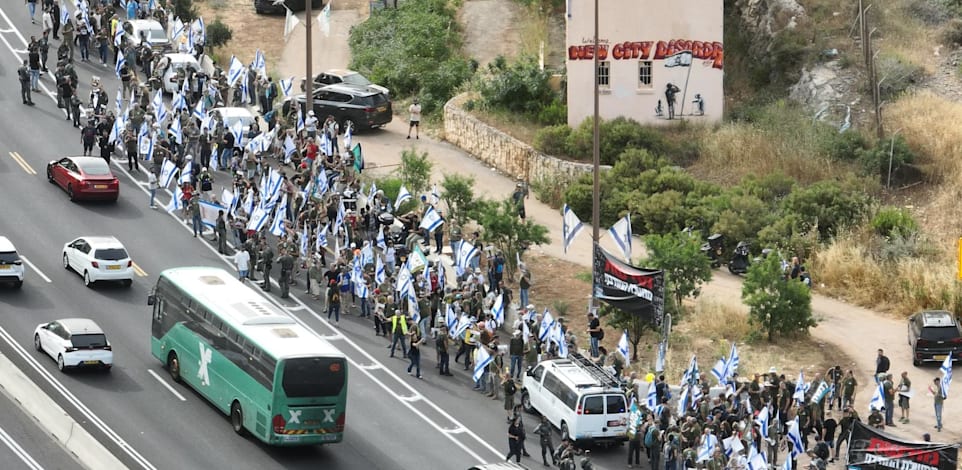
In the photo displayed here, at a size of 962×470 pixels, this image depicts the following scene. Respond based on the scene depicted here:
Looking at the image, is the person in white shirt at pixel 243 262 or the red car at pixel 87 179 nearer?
the person in white shirt at pixel 243 262

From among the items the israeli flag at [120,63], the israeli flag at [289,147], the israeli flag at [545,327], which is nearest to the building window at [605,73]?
the israeli flag at [289,147]

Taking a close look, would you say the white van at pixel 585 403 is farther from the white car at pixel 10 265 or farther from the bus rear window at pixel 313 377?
the white car at pixel 10 265

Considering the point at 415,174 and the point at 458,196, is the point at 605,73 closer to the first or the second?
the point at 415,174

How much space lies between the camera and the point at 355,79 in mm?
64188

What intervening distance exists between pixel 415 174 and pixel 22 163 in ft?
42.9

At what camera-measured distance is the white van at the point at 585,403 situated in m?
37.8

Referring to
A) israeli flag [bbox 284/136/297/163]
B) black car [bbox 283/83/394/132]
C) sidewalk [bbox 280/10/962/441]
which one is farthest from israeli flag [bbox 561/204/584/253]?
black car [bbox 283/83/394/132]

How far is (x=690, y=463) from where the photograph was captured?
3578 cm

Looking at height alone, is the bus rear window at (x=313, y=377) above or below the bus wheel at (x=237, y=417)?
above

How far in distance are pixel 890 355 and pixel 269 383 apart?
1835cm

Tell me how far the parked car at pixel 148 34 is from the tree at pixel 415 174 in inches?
579

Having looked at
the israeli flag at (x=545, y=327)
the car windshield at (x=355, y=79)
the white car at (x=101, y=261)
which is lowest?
the israeli flag at (x=545, y=327)

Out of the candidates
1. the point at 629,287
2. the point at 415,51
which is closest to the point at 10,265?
the point at 629,287

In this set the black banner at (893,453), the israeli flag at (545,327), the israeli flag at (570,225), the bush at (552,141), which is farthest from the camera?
the bush at (552,141)
